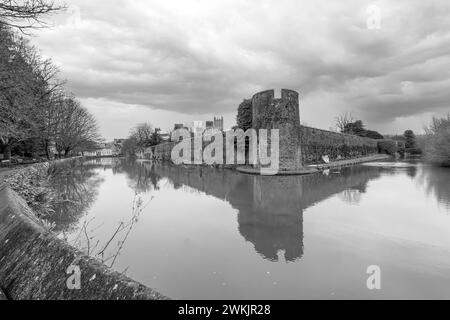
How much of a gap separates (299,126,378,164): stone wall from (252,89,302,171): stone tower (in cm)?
113

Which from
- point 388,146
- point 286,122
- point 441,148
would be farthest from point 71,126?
point 388,146

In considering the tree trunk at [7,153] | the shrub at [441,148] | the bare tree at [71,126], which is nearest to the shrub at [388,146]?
the shrub at [441,148]

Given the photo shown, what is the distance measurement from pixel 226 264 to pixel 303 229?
251 centimetres

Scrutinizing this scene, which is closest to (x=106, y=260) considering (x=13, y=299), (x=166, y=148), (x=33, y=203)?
(x=13, y=299)

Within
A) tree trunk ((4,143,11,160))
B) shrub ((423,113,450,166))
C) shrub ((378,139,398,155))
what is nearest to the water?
shrub ((423,113,450,166))

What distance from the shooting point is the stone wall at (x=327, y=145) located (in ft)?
84.1

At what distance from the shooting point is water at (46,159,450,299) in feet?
11.3

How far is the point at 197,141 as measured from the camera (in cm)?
3572

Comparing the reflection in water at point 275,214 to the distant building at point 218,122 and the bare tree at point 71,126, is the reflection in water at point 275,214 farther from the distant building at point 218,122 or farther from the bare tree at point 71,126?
Answer: the distant building at point 218,122

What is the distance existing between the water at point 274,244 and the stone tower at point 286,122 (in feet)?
30.9

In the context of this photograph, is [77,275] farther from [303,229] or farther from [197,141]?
[197,141]

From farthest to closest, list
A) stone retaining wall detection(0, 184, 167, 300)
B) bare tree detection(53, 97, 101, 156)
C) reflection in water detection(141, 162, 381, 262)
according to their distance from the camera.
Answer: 1. bare tree detection(53, 97, 101, 156)
2. reflection in water detection(141, 162, 381, 262)
3. stone retaining wall detection(0, 184, 167, 300)

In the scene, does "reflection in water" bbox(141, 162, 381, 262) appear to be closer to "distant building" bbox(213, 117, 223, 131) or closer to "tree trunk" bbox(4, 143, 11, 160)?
"tree trunk" bbox(4, 143, 11, 160)

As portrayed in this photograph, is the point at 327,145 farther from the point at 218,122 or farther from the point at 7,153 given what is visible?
the point at 218,122
